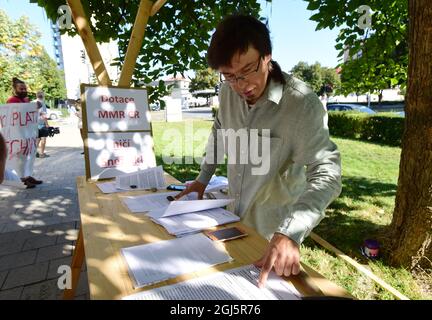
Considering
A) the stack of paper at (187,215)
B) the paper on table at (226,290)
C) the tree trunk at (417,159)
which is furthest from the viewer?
the tree trunk at (417,159)

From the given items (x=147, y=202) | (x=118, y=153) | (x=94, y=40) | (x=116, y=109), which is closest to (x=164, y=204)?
(x=147, y=202)

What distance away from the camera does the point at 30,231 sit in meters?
4.09

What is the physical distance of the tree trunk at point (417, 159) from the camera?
2.57 metres

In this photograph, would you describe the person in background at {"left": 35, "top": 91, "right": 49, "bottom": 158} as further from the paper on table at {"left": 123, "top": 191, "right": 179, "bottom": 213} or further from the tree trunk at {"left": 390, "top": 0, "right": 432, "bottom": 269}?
the tree trunk at {"left": 390, "top": 0, "right": 432, "bottom": 269}

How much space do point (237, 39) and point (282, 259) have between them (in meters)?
0.99

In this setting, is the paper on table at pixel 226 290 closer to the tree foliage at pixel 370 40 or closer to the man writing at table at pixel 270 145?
the man writing at table at pixel 270 145

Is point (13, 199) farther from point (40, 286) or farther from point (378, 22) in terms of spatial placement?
point (378, 22)

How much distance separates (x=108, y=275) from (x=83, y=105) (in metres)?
2.12

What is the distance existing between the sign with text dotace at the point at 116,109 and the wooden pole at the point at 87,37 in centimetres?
45

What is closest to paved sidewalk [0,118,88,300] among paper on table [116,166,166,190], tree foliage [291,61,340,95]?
paper on table [116,166,166,190]

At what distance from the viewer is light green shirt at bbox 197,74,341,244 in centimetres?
125

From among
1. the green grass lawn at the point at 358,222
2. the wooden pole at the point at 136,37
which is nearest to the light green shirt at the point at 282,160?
the green grass lawn at the point at 358,222

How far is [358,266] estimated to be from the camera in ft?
10.0

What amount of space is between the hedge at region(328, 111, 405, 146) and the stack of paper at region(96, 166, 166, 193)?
35.8ft
